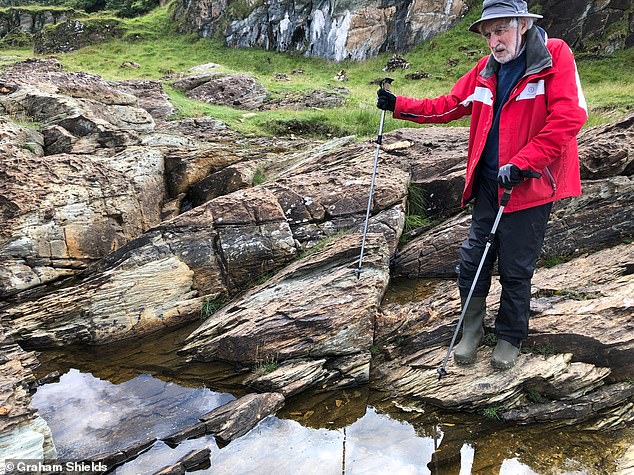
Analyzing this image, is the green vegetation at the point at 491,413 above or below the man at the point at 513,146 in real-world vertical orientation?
below

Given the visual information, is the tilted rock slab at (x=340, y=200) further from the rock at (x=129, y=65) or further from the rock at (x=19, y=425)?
the rock at (x=129, y=65)

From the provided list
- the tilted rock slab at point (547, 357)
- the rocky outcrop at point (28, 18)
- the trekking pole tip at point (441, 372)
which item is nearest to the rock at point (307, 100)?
the tilted rock slab at point (547, 357)

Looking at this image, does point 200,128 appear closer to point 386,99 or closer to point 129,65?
point 386,99

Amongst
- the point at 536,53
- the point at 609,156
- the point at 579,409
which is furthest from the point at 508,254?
the point at 609,156

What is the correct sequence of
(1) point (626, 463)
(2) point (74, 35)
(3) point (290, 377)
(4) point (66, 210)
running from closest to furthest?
(1) point (626, 463) < (3) point (290, 377) < (4) point (66, 210) < (2) point (74, 35)

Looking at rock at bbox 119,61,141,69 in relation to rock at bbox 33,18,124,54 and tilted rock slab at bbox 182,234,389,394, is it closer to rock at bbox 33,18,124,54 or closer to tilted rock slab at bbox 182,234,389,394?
rock at bbox 33,18,124,54

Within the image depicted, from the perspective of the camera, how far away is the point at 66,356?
25.3 ft

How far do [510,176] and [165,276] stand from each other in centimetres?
615

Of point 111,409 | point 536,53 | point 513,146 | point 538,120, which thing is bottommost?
point 111,409

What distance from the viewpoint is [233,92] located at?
18547mm

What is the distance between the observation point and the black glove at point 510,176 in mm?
5203

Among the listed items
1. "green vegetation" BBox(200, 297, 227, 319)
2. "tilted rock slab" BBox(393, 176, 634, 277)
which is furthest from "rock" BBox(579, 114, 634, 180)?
"green vegetation" BBox(200, 297, 227, 319)

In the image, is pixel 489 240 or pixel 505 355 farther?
pixel 505 355

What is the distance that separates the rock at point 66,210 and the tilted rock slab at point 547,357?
562 cm
